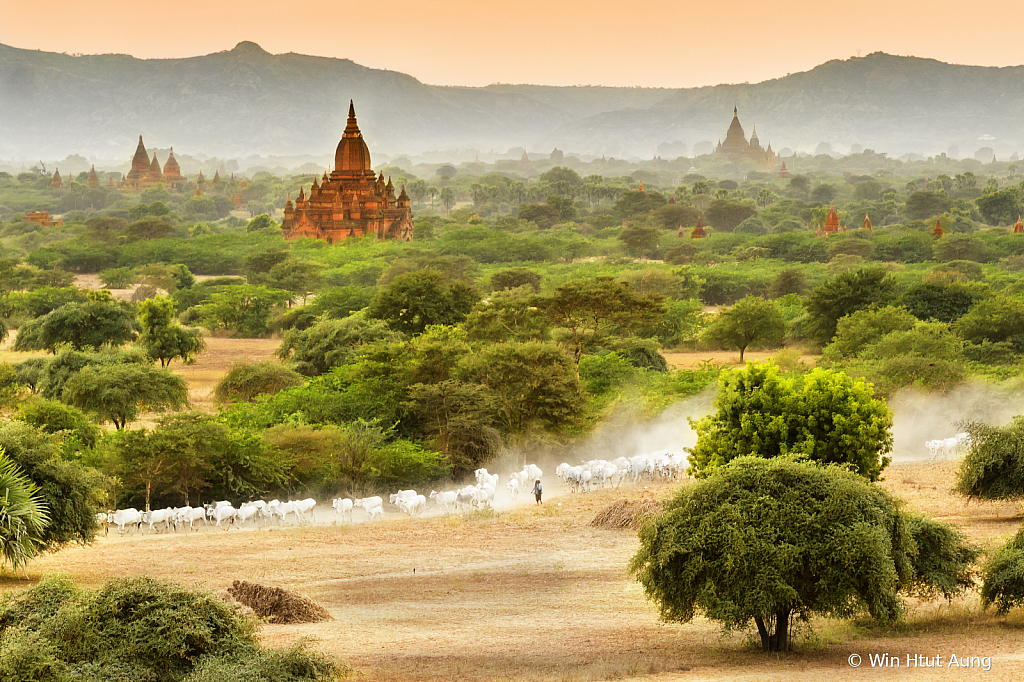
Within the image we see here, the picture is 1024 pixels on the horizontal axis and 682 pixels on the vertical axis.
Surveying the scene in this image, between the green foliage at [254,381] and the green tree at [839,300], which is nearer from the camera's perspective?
the green foliage at [254,381]

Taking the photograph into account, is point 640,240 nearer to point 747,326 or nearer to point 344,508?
point 747,326

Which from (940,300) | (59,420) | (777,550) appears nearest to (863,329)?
(940,300)

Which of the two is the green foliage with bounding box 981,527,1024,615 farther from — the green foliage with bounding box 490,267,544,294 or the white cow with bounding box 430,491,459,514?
the green foliage with bounding box 490,267,544,294

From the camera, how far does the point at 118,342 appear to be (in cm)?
4203

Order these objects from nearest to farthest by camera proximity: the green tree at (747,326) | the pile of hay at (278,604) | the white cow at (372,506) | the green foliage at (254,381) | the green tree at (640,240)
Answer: the pile of hay at (278,604) → the white cow at (372,506) → the green foliage at (254,381) → the green tree at (747,326) → the green tree at (640,240)

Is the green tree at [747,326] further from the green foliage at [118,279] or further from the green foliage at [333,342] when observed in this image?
the green foliage at [118,279]

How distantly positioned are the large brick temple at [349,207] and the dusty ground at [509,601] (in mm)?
62019

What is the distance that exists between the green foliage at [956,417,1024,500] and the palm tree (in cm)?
1602

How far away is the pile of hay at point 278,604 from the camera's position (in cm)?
1555

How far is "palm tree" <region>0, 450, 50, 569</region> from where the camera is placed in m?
14.5

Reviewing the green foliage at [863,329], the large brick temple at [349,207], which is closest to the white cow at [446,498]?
the green foliage at [863,329]

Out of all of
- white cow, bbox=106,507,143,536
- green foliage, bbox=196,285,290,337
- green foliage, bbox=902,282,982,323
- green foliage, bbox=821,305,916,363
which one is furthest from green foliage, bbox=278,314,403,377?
green foliage, bbox=902,282,982,323

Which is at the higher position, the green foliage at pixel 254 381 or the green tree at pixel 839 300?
the green tree at pixel 839 300

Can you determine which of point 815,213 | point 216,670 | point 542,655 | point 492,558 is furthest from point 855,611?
point 815,213
